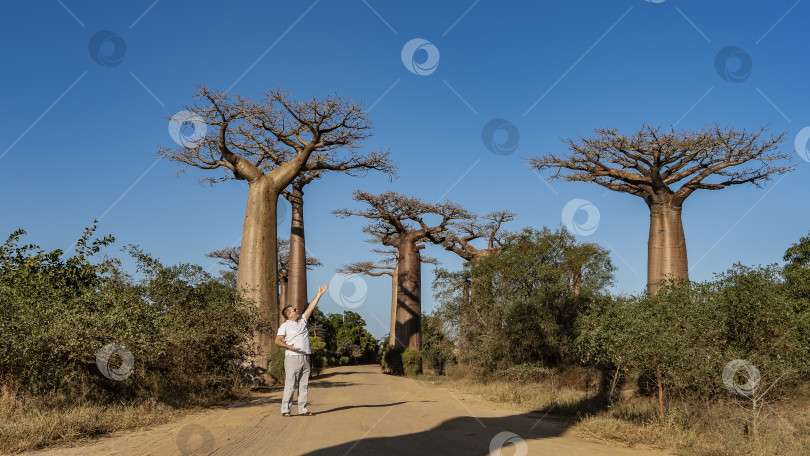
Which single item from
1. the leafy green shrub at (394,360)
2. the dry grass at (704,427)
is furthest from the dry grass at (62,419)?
the leafy green shrub at (394,360)

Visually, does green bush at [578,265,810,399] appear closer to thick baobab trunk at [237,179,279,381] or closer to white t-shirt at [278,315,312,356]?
white t-shirt at [278,315,312,356]

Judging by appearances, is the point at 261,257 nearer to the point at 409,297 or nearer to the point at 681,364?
the point at 681,364

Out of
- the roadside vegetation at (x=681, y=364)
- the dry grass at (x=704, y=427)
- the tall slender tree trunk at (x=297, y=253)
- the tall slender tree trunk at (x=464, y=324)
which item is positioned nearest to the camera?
the dry grass at (x=704, y=427)

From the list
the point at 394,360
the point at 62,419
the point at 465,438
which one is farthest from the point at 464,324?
the point at 62,419

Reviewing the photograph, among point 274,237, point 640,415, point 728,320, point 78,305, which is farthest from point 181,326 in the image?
point 728,320

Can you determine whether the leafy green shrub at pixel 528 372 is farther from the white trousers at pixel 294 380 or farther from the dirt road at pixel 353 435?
the white trousers at pixel 294 380

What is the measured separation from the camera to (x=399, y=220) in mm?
23734

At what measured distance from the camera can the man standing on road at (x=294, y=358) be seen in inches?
272

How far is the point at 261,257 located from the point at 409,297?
441 inches

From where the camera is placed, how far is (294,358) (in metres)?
6.97

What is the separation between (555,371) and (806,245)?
10.1m

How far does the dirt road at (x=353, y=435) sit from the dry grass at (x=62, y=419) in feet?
0.78

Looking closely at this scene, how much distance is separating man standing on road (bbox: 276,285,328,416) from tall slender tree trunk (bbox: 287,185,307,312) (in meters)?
13.4

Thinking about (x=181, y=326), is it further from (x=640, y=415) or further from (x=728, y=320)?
(x=728, y=320)
